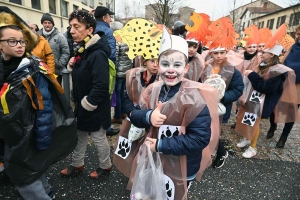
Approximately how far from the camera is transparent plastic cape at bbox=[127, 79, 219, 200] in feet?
5.01

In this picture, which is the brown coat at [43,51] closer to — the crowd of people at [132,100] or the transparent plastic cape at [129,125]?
→ the crowd of people at [132,100]

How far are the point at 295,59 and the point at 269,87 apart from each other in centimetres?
101

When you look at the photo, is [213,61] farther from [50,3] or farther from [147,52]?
[50,3]

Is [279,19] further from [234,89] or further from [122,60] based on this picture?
[234,89]

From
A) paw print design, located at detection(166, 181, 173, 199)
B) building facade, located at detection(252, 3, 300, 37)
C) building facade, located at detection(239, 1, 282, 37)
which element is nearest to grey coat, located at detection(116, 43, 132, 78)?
paw print design, located at detection(166, 181, 173, 199)

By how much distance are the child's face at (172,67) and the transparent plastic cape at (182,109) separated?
0.08 meters

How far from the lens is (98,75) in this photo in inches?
90.1

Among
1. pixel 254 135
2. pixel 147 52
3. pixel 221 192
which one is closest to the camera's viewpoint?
pixel 147 52

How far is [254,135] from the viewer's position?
3518 mm

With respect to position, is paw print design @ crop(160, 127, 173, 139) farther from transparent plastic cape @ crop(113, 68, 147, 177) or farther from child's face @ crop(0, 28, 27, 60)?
child's face @ crop(0, 28, 27, 60)

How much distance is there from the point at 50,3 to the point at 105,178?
1950 cm

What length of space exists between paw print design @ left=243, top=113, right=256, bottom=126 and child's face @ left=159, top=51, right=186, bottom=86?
2.23 metres

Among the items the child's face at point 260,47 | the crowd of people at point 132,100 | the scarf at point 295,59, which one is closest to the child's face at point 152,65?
the crowd of people at point 132,100

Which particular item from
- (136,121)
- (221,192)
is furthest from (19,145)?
(221,192)
